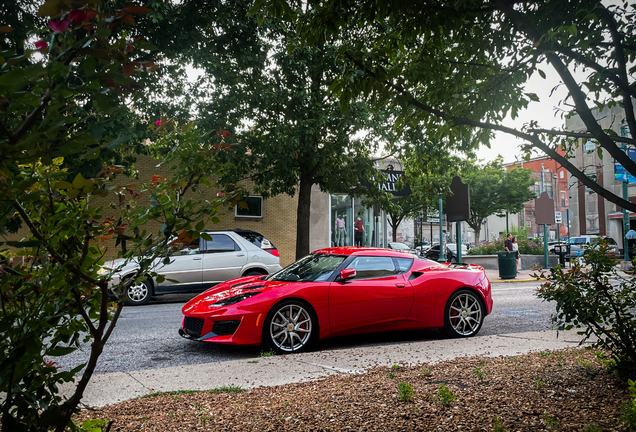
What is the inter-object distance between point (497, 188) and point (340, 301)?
4306 centimetres

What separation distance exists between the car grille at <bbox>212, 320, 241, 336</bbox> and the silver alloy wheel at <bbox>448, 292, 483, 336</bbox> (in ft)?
10.9

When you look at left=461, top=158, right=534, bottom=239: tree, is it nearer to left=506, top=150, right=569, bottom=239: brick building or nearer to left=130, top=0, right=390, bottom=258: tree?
left=506, top=150, right=569, bottom=239: brick building

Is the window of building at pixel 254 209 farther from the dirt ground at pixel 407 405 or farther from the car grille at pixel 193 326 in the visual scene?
the dirt ground at pixel 407 405

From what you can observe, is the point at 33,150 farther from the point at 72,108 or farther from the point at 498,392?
the point at 498,392

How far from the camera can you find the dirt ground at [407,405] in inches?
125

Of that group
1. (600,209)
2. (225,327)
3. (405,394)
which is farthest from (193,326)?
(600,209)

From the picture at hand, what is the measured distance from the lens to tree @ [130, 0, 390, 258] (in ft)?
→ 42.2

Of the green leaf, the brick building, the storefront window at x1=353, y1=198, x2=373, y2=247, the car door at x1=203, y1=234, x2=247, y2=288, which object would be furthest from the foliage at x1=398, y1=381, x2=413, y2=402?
the brick building

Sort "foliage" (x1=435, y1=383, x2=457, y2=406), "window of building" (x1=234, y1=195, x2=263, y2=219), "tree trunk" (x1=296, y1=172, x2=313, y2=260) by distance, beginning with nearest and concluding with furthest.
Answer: "foliage" (x1=435, y1=383, x2=457, y2=406)
"tree trunk" (x1=296, y1=172, x2=313, y2=260)
"window of building" (x1=234, y1=195, x2=263, y2=219)

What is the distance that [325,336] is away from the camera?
22.3 ft

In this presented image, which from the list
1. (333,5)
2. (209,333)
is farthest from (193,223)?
(209,333)

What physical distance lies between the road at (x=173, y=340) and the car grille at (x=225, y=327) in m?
0.33

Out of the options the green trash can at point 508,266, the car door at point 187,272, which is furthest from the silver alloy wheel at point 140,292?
the green trash can at point 508,266

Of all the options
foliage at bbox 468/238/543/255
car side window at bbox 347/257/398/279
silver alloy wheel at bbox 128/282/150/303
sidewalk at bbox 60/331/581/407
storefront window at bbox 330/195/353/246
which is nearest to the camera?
sidewalk at bbox 60/331/581/407
